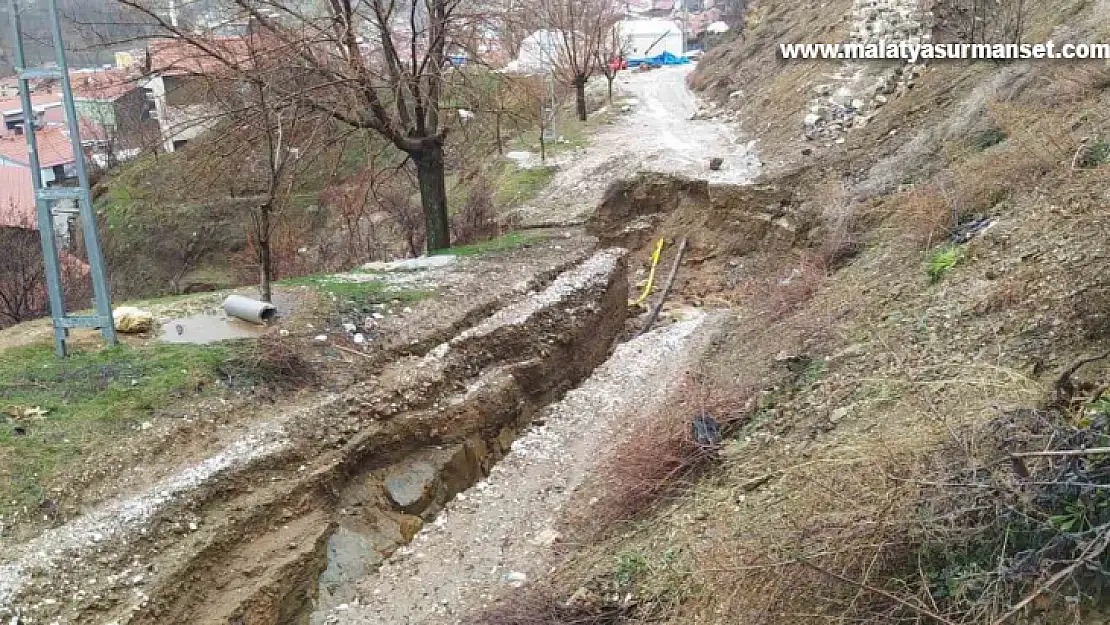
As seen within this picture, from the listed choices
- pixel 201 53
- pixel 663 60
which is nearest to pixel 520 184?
pixel 201 53

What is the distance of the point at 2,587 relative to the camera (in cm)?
580

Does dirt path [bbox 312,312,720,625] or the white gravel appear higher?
the white gravel

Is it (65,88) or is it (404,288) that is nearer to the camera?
(65,88)

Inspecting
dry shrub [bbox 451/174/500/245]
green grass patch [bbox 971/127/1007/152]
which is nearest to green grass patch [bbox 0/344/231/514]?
dry shrub [bbox 451/174/500/245]

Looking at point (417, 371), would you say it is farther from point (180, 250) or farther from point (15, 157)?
point (15, 157)

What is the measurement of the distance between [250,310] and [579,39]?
Answer: 21.7 meters

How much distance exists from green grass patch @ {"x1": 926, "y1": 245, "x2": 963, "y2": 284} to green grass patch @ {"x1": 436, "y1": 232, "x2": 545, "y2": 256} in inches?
282

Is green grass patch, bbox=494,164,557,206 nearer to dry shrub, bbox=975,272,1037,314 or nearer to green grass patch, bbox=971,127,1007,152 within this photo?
green grass patch, bbox=971,127,1007,152

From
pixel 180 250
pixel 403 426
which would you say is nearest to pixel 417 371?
pixel 403 426

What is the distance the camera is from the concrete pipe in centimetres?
966

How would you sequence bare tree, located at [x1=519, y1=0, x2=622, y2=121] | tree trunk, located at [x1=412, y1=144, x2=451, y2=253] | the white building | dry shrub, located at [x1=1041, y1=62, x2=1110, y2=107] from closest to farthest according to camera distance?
1. dry shrub, located at [x1=1041, y1=62, x2=1110, y2=107]
2. tree trunk, located at [x1=412, y1=144, x2=451, y2=253]
3. bare tree, located at [x1=519, y1=0, x2=622, y2=121]
4. the white building

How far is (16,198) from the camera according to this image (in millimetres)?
27953

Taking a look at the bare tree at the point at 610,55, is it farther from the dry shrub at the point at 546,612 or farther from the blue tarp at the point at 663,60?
the dry shrub at the point at 546,612

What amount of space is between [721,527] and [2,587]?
5056 mm
